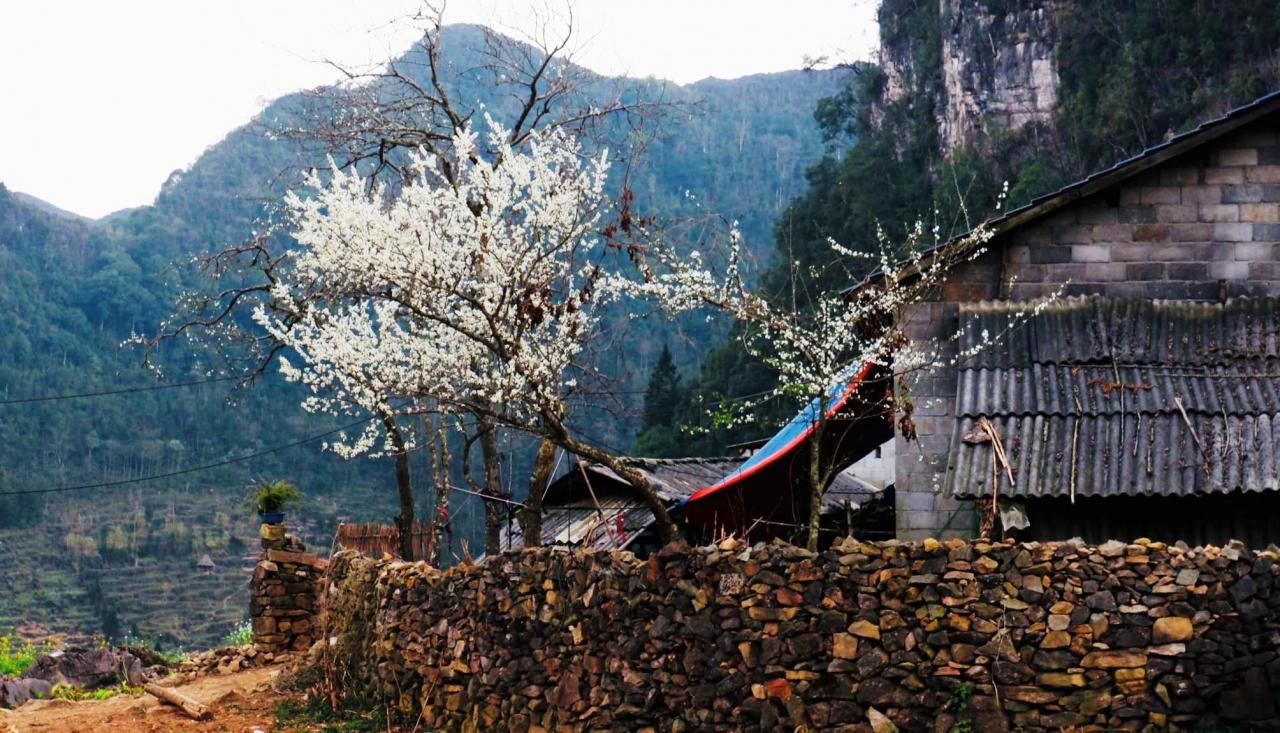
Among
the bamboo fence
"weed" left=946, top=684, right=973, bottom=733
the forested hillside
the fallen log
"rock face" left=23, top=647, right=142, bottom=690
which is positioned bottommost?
"rock face" left=23, top=647, right=142, bottom=690

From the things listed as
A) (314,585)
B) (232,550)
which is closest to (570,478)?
(314,585)

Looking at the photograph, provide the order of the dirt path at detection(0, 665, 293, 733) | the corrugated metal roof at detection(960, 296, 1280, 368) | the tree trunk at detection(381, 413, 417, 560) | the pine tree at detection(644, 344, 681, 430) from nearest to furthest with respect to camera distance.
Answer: the corrugated metal roof at detection(960, 296, 1280, 368)
the dirt path at detection(0, 665, 293, 733)
the tree trunk at detection(381, 413, 417, 560)
the pine tree at detection(644, 344, 681, 430)

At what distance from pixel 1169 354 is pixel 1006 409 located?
1.57 meters

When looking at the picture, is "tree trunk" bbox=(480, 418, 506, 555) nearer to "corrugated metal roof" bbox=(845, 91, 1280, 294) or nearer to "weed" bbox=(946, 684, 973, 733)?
"corrugated metal roof" bbox=(845, 91, 1280, 294)

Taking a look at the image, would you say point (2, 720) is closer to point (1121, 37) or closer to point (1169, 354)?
point (1169, 354)

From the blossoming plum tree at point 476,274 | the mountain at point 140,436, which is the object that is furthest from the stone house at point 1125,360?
the mountain at point 140,436

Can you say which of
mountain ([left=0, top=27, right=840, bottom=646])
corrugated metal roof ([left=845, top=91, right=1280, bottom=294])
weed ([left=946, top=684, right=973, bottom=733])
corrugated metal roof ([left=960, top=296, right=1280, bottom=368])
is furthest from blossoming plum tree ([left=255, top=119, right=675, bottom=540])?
mountain ([left=0, top=27, right=840, bottom=646])

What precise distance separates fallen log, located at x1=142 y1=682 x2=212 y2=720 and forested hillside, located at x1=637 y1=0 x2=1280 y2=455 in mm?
17660

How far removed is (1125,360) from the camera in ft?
40.5

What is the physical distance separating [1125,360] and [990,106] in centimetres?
3901

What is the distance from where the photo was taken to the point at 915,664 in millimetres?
8805

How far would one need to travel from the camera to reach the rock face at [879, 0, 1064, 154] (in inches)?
1875

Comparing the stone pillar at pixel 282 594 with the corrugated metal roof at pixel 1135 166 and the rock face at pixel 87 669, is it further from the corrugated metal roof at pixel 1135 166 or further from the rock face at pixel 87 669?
the corrugated metal roof at pixel 1135 166

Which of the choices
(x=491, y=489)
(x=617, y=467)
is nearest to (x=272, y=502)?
(x=491, y=489)
